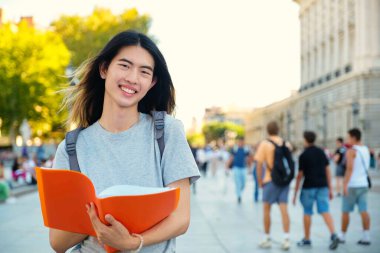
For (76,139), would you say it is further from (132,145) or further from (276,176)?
(276,176)

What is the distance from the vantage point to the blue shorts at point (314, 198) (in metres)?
9.22

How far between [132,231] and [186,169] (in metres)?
0.33

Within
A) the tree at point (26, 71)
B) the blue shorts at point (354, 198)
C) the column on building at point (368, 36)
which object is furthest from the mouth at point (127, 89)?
the column on building at point (368, 36)

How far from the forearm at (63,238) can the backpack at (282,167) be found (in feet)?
22.7

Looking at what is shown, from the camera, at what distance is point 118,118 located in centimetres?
242

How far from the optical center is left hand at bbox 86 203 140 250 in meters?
2.04

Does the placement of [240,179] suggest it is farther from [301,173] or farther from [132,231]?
[132,231]

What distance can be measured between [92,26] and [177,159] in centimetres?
5517

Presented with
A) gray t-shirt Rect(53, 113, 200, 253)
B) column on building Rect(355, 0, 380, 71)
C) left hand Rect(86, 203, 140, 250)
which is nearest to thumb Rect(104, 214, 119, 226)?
left hand Rect(86, 203, 140, 250)

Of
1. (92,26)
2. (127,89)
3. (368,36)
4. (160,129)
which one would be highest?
(92,26)

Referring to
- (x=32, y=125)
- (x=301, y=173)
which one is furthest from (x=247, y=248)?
(x=32, y=125)

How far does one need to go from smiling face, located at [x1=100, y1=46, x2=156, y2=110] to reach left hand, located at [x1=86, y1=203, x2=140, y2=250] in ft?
1.61

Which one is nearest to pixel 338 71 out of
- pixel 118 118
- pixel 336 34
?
pixel 336 34

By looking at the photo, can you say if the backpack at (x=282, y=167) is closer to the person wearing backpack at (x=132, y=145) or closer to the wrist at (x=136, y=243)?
the person wearing backpack at (x=132, y=145)
